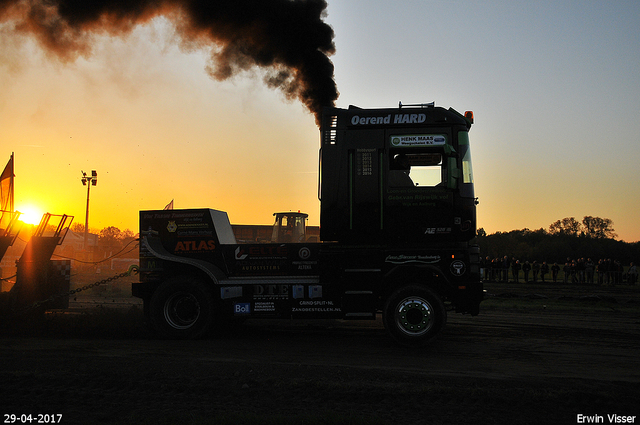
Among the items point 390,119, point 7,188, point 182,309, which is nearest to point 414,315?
point 390,119

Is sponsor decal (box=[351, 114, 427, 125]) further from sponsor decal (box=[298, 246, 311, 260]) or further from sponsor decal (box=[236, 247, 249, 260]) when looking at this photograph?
sponsor decal (box=[236, 247, 249, 260])

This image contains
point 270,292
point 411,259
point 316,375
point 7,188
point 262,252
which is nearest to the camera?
point 316,375

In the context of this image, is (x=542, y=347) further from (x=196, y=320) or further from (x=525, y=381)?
(x=196, y=320)

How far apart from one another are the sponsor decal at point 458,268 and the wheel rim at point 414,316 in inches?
27.7

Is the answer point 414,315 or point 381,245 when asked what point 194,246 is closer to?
point 381,245

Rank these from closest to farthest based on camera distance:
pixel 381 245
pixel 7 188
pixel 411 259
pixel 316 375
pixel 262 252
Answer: pixel 316 375 → pixel 411 259 → pixel 381 245 → pixel 262 252 → pixel 7 188

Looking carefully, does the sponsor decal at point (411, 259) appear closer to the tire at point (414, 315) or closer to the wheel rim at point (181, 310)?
the tire at point (414, 315)

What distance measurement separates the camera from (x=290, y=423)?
4.33 meters

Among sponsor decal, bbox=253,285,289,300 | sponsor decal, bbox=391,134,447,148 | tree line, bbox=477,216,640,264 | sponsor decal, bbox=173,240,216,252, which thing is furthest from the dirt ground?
tree line, bbox=477,216,640,264

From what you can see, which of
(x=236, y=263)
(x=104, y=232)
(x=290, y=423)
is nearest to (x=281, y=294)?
(x=236, y=263)

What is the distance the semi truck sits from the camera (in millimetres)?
7844

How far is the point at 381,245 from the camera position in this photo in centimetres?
813

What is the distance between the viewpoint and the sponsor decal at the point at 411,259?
791cm

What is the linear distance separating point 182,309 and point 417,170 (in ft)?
16.8
